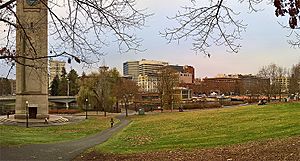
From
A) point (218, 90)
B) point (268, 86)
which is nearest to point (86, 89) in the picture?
point (268, 86)

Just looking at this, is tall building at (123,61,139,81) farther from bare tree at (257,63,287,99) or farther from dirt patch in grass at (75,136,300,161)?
dirt patch in grass at (75,136,300,161)

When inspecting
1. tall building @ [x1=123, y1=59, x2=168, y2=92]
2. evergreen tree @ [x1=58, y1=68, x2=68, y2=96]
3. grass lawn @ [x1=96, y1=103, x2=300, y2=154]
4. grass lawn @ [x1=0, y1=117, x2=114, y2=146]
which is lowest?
grass lawn @ [x1=0, y1=117, x2=114, y2=146]

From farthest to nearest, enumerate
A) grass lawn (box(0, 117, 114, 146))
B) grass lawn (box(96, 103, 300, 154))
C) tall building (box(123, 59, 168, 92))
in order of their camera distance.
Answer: tall building (box(123, 59, 168, 92)), grass lawn (box(0, 117, 114, 146)), grass lawn (box(96, 103, 300, 154))

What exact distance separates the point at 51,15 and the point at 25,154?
10233 millimetres

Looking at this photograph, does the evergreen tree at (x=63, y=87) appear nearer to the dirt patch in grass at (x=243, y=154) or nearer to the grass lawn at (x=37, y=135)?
the grass lawn at (x=37, y=135)

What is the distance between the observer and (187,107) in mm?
74750

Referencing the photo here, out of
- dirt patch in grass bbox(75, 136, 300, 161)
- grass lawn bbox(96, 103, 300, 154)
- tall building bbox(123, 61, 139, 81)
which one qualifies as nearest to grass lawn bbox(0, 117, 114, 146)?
grass lawn bbox(96, 103, 300, 154)

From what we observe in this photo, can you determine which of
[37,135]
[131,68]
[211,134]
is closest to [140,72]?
[131,68]

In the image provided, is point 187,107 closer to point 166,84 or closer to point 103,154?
point 166,84

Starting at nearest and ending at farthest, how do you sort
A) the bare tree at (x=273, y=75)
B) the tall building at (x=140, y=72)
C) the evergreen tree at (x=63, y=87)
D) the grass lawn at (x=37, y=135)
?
the grass lawn at (x=37, y=135) < the bare tree at (x=273, y=75) < the evergreen tree at (x=63, y=87) < the tall building at (x=140, y=72)

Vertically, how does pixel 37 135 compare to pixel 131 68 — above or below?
below

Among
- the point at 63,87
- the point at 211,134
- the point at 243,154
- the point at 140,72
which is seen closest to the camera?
the point at 243,154

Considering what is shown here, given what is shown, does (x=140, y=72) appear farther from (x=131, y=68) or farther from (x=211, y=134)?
(x=211, y=134)

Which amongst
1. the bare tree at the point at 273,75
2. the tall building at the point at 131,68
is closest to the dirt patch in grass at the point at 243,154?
the bare tree at the point at 273,75
